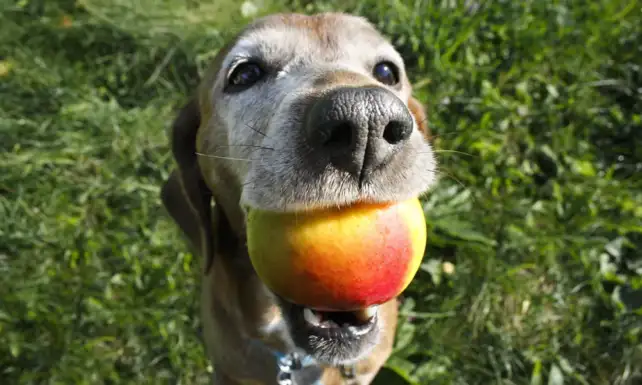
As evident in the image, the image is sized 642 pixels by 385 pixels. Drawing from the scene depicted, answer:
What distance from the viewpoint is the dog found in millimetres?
1558

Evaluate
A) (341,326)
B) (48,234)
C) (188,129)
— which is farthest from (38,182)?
(341,326)

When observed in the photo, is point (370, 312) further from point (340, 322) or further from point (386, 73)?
point (386, 73)

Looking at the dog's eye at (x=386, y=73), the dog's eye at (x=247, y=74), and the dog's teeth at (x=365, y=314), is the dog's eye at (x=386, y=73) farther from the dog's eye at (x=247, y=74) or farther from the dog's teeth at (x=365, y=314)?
the dog's teeth at (x=365, y=314)

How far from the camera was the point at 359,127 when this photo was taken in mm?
1451

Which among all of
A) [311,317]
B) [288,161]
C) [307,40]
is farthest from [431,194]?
[288,161]

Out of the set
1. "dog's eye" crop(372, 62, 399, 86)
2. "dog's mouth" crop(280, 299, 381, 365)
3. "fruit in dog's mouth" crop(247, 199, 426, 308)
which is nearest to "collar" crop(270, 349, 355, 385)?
"dog's mouth" crop(280, 299, 381, 365)

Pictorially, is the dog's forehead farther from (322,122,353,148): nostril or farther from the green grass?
the green grass

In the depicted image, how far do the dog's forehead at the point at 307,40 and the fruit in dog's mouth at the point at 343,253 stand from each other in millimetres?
844

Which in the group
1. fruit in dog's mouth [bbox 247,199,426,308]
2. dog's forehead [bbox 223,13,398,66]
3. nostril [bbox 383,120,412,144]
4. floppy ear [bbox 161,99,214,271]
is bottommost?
floppy ear [bbox 161,99,214,271]

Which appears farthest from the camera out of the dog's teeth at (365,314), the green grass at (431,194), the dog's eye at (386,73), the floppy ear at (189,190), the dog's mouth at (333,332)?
the green grass at (431,194)

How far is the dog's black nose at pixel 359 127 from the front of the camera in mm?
1456

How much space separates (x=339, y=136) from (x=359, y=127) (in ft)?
0.30

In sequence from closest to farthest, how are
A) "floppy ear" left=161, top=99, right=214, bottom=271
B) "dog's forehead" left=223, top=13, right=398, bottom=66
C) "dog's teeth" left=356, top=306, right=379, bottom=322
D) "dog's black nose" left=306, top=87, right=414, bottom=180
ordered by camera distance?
"dog's black nose" left=306, top=87, right=414, bottom=180
"dog's teeth" left=356, top=306, right=379, bottom=322
"dog's forehead" left=223, top=13, right=398, bottom=66
"floppy ear" left=161, top=99, right=214, bottom=271

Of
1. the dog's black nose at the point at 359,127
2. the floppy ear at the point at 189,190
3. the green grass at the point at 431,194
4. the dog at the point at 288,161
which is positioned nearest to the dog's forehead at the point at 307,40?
the dog at the point at 288,161
